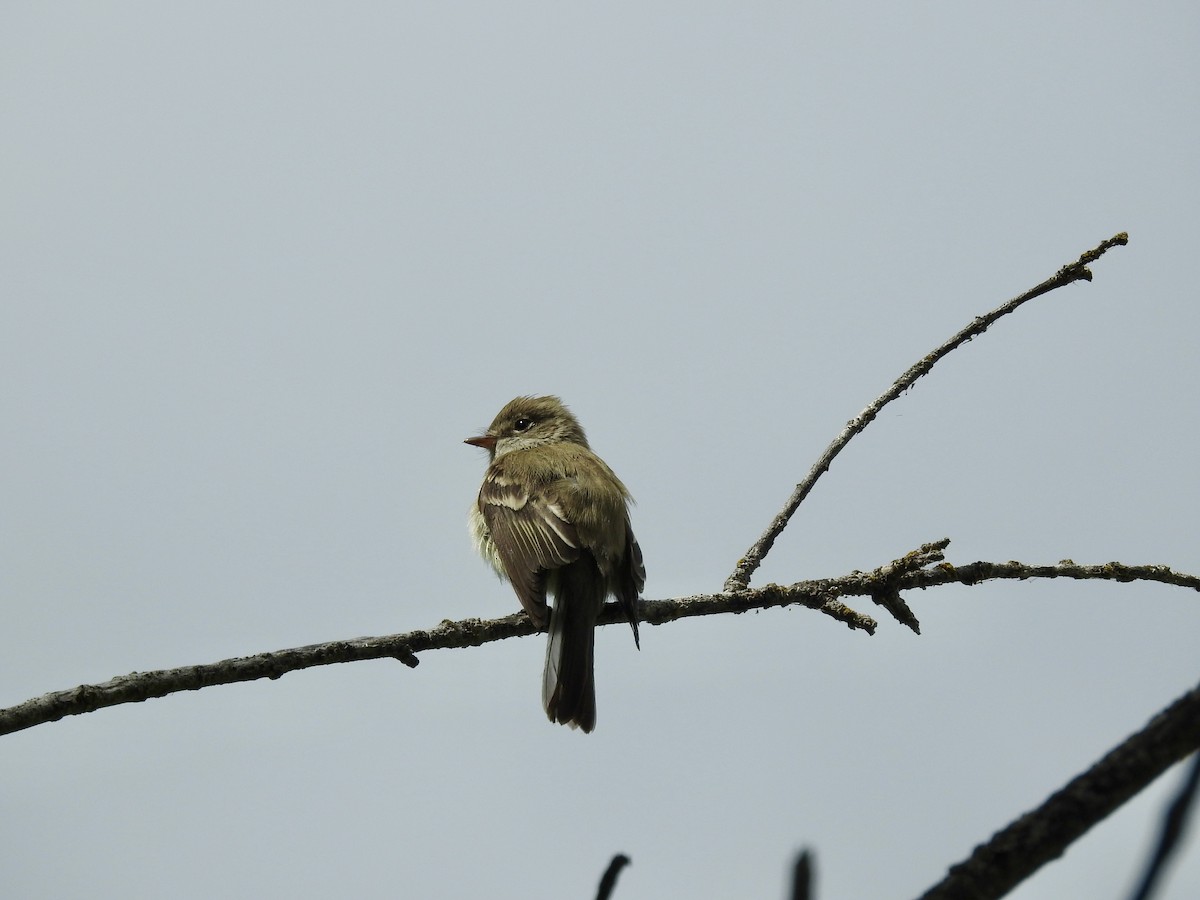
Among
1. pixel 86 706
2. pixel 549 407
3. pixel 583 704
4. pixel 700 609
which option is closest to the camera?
pixel 86 706

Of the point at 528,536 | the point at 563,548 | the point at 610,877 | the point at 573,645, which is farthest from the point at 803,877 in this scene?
the point at 528,536

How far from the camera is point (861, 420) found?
220 inches

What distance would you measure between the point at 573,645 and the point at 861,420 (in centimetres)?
204

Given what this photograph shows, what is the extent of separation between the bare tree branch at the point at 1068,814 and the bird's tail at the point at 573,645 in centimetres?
488

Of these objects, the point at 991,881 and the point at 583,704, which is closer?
the point at 991,881

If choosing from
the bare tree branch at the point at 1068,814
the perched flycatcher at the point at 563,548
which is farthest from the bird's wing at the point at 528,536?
the bare tree branch at the point at 1068,814

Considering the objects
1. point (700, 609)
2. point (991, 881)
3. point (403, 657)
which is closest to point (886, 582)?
point (700, 609)

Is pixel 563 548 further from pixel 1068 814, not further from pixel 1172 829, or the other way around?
pixel 1172 829

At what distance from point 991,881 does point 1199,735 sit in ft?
0.98

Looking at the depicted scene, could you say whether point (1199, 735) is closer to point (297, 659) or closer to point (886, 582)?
point (297, 659)

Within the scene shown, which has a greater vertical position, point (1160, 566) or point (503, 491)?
point (503, 491)

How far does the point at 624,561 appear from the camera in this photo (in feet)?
21.6

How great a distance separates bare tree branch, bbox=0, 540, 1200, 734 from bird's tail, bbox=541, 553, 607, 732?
13.2 inches

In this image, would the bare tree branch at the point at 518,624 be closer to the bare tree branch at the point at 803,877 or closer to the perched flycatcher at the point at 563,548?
the perched flycatcher at the point at 563,548
